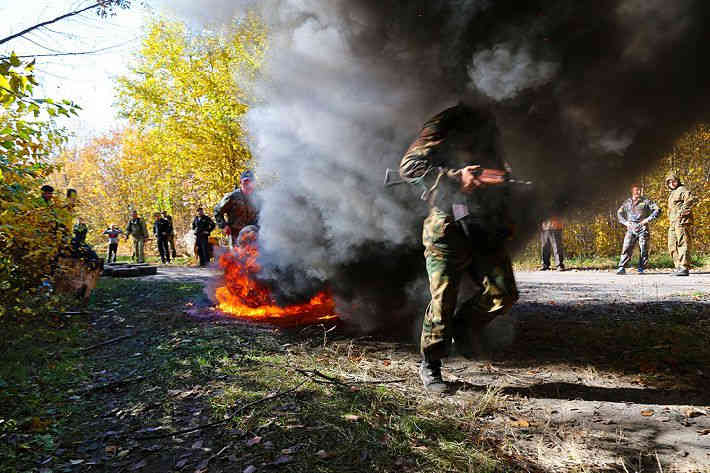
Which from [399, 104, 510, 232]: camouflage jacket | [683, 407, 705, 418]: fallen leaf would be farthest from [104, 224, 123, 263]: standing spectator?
[683, 407, 705, 418]: fallen leaf

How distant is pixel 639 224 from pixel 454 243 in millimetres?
9796

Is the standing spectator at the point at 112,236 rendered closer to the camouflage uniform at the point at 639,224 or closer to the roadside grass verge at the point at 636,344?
the roadside grass verge at the point at 636,344

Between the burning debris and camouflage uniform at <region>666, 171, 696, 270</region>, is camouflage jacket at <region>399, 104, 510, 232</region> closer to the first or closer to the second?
the burning debris

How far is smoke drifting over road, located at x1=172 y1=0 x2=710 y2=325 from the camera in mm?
3998

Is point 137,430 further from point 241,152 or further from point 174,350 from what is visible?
point 241,152

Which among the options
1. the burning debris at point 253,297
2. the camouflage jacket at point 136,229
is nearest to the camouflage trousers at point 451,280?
the burning debris at point 253,297

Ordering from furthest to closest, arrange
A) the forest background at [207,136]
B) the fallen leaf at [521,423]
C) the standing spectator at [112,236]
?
the standing spectator at [112,236], the forest background at [207,136], the fallen leaf at [521,423]

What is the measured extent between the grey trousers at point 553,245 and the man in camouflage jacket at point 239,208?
8.04m

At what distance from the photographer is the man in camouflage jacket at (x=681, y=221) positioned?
386 inches

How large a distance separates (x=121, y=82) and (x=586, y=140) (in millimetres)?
16259

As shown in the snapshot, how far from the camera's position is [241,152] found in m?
15.7

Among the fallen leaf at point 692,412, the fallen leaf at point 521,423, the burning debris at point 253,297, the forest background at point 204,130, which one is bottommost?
the fallen leaf at point 521,423

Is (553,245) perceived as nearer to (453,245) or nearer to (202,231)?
(453,245)

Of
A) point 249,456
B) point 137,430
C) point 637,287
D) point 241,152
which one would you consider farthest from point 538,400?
point 241,152
